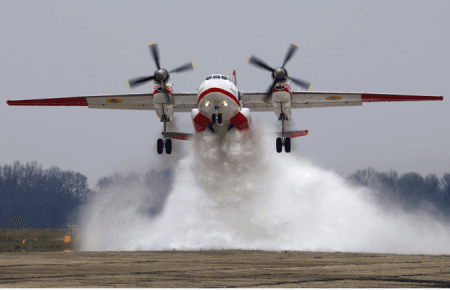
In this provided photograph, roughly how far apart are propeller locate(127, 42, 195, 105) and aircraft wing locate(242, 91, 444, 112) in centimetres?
399

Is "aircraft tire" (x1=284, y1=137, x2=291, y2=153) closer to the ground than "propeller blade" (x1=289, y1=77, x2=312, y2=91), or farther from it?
closer to the ground

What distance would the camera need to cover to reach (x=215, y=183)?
26391 mm

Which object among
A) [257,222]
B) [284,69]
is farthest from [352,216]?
[284,69]

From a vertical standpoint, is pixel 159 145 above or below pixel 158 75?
below

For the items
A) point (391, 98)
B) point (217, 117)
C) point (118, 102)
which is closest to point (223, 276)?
point (217, 117)

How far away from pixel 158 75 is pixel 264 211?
1010 cm

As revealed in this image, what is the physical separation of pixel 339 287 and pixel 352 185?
66.8 feet

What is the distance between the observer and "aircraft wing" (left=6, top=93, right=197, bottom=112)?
25.1 m

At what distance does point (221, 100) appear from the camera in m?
20.3

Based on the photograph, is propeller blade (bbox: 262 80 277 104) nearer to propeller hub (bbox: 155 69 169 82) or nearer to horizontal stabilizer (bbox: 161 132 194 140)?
horizontal stabilizer (bbox: 161 132 194 140)

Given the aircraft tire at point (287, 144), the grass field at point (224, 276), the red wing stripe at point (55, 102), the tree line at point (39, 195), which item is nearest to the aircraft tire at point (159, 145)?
the red wing stripe at point (55, 102)

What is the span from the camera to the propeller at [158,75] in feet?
73.7

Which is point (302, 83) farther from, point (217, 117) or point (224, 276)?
point (224, 276)

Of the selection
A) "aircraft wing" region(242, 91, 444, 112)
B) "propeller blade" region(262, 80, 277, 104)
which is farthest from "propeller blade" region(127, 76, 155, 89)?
"propeller blade" region(262, 80, 277, 104)
